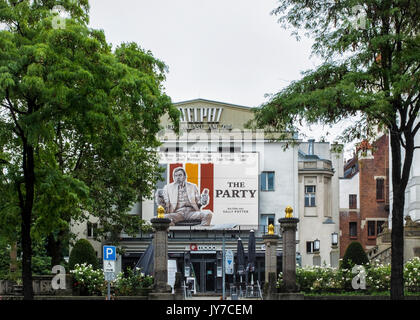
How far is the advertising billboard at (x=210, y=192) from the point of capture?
5769cm

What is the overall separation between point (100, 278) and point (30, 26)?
12.5 meters

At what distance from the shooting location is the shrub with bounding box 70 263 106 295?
29594mm

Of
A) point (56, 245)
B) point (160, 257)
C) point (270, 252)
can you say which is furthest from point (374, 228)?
point (160, 257)

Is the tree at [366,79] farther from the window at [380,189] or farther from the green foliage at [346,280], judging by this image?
the window at [380,189]

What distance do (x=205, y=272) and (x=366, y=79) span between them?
3708 centimetres

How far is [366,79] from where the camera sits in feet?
71.6

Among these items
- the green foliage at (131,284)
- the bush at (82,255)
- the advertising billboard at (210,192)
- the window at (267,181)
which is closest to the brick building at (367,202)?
Result: the window at (267,181)

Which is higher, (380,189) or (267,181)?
(267,181)

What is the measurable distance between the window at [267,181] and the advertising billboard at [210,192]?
1594 mm

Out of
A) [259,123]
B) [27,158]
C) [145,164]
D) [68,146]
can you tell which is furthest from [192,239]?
[27,158]

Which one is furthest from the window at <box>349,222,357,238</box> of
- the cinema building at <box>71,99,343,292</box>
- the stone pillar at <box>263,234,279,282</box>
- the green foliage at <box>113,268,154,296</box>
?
the green foliage at <box>113,268,154,296</box>

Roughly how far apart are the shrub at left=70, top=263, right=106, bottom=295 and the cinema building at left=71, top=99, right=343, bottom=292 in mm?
26204

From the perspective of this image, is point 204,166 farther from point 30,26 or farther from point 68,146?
point 30,26

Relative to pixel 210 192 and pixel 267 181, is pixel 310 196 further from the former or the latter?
pixel 210 192
